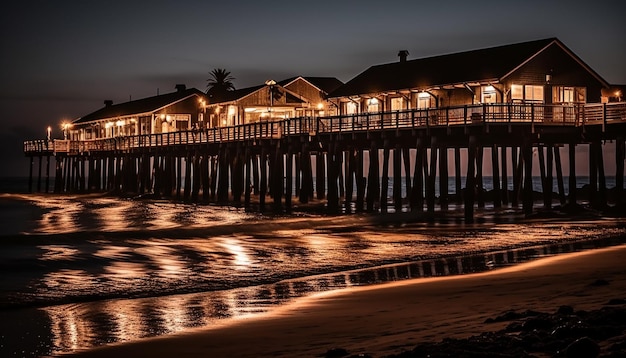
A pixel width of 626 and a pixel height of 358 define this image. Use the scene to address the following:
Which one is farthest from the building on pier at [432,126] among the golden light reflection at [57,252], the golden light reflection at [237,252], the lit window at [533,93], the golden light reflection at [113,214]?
the golden light reflection at [57,252]

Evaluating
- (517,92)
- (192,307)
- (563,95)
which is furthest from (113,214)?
(192,307)

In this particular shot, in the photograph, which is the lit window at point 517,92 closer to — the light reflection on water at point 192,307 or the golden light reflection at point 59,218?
the light reflection on water at point 192,307

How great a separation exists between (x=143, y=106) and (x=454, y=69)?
3932 cm

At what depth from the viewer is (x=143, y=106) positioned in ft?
250

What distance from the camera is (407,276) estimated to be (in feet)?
63.7

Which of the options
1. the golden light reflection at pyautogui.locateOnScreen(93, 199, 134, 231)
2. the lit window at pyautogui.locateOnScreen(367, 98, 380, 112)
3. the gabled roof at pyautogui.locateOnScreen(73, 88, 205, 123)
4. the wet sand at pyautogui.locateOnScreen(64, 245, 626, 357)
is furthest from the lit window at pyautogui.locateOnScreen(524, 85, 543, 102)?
the gabled roof at pyautogui.locateOnScreen(73, 88, 205, 123)

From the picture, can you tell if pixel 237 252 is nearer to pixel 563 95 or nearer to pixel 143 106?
pixel 563 95

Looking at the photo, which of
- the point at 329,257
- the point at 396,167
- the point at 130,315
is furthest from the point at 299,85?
the point at 130,315

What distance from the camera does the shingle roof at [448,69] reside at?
40.9m

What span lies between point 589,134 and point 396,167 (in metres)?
12.7

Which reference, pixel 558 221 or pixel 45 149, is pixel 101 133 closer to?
pixel 45 149

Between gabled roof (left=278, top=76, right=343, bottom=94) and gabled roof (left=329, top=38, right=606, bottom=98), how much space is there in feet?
32.0

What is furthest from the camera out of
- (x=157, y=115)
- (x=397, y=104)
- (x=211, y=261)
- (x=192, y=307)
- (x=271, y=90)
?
(x=157, y=115)

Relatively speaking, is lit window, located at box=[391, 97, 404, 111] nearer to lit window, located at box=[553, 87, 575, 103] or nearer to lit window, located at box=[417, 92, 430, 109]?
lit window, located at box=[417, 92, 430, 109]
